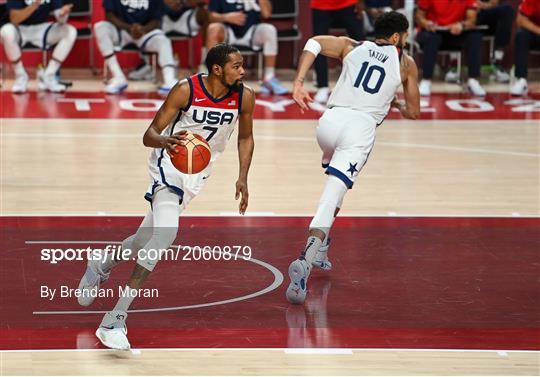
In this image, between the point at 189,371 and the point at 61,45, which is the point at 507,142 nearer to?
the point at 61,45

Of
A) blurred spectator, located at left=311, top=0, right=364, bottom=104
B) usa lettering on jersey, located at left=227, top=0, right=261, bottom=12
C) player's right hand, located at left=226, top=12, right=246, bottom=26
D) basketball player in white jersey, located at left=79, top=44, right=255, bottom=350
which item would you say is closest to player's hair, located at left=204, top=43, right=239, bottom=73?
basketball player in white jersey, located at left=79, top=44, right=255, bottom=350

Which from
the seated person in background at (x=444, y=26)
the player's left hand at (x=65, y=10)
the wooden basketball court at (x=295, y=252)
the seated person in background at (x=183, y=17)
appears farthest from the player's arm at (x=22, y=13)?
the seated person in background at (x=444, y=26)

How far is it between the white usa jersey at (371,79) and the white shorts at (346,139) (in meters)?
0.06

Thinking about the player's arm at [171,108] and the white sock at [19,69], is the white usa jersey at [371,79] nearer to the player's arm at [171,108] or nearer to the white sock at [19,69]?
the player's arm at [171,108]

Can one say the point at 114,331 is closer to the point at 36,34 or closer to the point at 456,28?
the point at 36,34

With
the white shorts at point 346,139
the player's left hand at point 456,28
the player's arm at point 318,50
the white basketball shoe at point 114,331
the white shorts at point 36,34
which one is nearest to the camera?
the white basketball shoe at point 114,331

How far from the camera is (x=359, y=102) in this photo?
27.1 feet

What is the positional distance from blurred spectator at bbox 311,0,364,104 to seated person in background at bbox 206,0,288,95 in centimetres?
68

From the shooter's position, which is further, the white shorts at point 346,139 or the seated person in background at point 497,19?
the seated person in background at point 497,19

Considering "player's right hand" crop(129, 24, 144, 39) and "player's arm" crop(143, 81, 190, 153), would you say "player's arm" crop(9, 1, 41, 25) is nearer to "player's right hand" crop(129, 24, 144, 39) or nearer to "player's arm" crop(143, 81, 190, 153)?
"player's right hand" crop(129, 24, 144, 39)

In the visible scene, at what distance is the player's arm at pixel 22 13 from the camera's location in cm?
1659

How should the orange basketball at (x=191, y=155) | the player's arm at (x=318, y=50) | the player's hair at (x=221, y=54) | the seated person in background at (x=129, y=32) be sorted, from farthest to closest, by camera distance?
the seated person in background at (x=129, y=32) < the player's arm at (x=318, y=50) < the player's hair at (x=221, y=54) < the orange basketball at (x=191, y=155)

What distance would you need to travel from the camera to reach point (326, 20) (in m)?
16.9

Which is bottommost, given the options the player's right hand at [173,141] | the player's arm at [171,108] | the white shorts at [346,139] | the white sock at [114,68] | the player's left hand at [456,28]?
the white sock at [114,68]
